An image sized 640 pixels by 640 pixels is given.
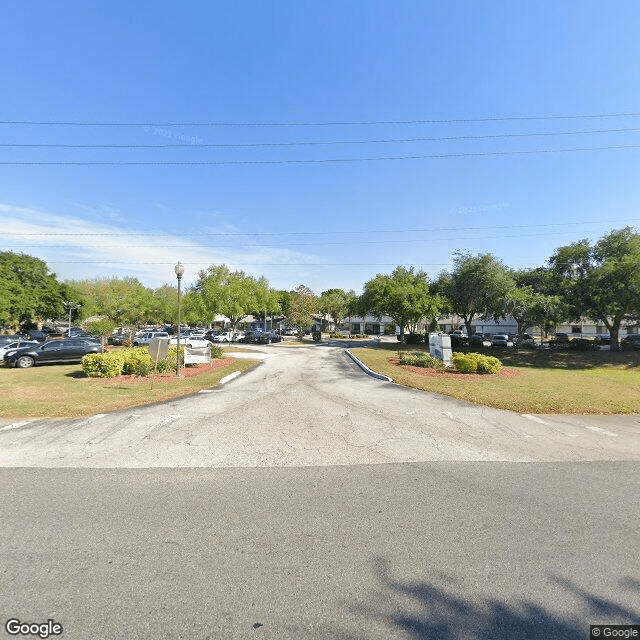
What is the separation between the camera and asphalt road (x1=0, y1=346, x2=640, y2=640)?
2465 mm

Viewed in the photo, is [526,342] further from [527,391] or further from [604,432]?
[604,432]

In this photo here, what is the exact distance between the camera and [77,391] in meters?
11.2

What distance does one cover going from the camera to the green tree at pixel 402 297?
107 ft

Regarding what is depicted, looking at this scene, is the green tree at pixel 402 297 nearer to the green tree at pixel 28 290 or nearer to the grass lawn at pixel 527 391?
the grass lawn at pixel 527 391

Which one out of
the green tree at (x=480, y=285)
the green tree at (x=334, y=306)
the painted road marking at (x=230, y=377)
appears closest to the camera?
the painted road marking at (x=230, y=377)

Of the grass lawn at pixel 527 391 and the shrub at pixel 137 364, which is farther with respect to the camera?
the shrub at pixel 137 364

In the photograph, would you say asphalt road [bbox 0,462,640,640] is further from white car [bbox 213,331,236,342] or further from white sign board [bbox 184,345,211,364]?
white car [bbox 213,331,236,342]

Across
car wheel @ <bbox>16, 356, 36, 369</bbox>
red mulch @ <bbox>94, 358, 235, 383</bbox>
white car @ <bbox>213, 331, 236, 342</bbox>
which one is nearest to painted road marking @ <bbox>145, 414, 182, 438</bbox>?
red mulch @ <bbox>94, 358, 235, 383</bbox>

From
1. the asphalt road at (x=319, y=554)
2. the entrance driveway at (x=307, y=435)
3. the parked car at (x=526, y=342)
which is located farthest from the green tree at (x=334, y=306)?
the asphalt road at (x=319, y=554)

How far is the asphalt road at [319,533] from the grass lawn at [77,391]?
2046 millimetres

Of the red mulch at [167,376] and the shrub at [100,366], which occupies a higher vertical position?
the shrub at [100,366]

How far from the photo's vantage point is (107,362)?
14156 mm

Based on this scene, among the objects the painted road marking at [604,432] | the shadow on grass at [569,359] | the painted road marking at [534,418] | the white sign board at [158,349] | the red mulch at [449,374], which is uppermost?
the white sign board at [158,349]

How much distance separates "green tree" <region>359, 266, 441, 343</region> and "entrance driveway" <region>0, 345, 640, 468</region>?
2361 cm
